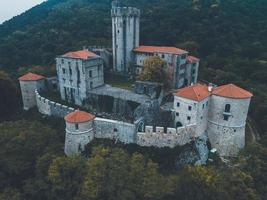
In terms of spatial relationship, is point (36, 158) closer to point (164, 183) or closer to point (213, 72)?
point (164, 183)

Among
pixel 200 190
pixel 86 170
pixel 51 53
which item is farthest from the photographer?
pixel 51 53

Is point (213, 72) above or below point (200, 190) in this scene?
above

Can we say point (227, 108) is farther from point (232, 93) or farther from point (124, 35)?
point (124, 35)

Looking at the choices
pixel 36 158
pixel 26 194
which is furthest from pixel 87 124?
pixel 26 194

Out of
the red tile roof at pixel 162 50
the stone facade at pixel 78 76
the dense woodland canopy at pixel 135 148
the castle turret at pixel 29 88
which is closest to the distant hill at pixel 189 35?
the dense woodland canopy at pixel 135 148

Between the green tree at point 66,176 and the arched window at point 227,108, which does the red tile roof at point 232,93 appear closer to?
the arched window at point 227,108

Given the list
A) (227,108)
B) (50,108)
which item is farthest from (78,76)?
(227,108)

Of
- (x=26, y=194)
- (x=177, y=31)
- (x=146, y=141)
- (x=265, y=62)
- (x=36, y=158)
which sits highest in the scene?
(x=177, y=31)

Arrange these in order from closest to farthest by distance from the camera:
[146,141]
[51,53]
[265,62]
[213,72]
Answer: [146,141], [213,72], [265,62], [51,53]
